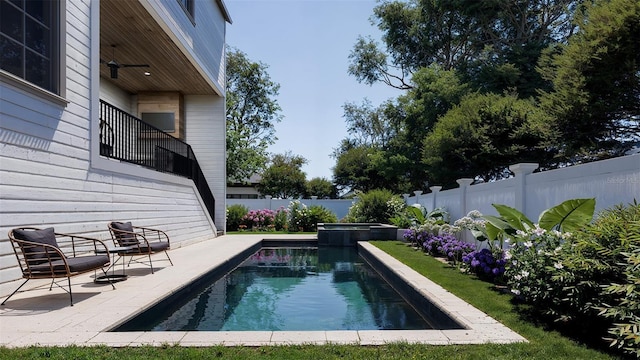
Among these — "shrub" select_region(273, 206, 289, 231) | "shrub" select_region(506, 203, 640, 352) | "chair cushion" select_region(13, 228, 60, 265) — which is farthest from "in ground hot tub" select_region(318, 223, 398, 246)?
"chair cushion" select_region(13, 228, 60, 265)

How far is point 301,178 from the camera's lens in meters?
34.9

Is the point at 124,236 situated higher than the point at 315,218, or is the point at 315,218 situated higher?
the point at 124,236

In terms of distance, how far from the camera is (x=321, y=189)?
35.7m

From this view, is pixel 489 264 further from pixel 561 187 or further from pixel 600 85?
pixel 600 85

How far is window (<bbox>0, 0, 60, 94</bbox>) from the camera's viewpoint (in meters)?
5.05

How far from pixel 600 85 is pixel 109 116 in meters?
12.0

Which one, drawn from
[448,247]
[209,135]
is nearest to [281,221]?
[209,135]

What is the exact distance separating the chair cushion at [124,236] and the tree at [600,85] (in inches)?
449

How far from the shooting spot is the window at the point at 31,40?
5.05 metres

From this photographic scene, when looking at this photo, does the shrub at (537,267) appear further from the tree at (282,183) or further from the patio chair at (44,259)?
the tree at (282,183)

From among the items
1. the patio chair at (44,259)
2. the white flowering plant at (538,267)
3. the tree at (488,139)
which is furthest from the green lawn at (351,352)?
the tree at (488,139)

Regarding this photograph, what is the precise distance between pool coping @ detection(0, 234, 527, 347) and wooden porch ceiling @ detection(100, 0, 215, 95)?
5.40 metres

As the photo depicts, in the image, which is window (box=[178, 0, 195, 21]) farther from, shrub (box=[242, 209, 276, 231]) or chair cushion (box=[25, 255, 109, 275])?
shrub (box=[242, 209, 276, 231])

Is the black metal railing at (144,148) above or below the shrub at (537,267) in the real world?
above
